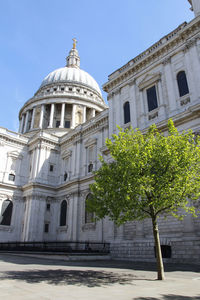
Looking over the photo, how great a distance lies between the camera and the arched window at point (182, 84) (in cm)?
2012

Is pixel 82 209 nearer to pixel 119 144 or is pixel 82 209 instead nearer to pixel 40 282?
pixel 119 144

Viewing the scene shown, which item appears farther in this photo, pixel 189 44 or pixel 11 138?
pixel 11 138

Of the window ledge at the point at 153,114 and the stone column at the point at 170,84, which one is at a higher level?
the stone column at the point at 170,84

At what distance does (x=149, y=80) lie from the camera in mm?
23359

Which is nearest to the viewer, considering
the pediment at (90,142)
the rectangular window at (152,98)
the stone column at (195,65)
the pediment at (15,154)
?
the stone column at (195,65)

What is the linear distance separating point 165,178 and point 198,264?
8022mm

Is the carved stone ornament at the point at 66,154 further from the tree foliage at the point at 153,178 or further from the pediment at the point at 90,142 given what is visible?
the tree foliage at the point at 153,178

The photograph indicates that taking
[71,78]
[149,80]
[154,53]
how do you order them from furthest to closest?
1. [71,78]
2. [149,80]
3. [154,53]

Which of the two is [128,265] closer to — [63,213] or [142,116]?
[142,116]

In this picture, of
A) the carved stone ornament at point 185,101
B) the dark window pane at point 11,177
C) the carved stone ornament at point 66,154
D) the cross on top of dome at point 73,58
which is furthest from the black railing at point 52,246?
the cross on top of dome at point 73,58

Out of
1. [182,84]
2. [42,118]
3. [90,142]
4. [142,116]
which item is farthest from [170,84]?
[42,118]

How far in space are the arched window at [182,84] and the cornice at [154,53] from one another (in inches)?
112

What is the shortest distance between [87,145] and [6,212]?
15.4 meters

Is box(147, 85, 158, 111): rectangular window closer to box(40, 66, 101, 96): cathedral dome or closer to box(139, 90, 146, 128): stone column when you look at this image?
box(139, 90, 146, 128): stone column
